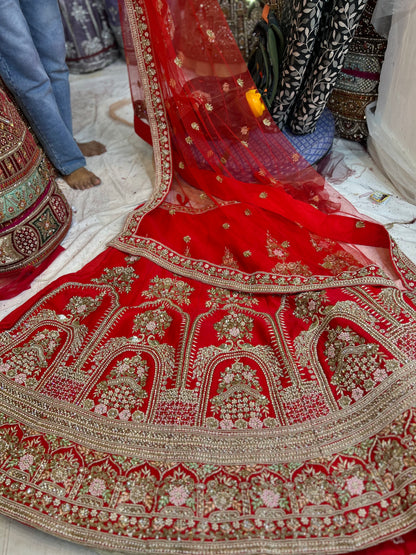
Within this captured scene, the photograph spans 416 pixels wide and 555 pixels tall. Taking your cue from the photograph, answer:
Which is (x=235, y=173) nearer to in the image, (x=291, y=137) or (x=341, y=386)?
(x=291, y=137)

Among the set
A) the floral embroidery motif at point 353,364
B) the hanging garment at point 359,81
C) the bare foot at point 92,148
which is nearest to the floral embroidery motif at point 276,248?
the floral embroidery motif at point 353,364

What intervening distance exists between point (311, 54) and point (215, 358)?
3.86ft

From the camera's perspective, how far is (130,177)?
198cm

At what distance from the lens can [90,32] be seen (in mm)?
2895

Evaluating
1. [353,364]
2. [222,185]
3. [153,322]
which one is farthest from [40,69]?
[353,364]

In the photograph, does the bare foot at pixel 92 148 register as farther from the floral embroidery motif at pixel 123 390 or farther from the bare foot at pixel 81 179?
the floral embroidery motif at pixel 123 390

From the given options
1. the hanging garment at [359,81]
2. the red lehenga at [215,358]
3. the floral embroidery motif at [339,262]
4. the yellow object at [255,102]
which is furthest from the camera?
the hanging garment at [359,81]

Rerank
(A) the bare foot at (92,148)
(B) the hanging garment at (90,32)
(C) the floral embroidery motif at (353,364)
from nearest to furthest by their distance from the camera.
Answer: (C) the floral embroidery motif at (353,364) → (A) the bare foot at (92,148) → (B) the hanging garment at (90,32)

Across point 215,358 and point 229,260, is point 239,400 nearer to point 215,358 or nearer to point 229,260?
point 215,358

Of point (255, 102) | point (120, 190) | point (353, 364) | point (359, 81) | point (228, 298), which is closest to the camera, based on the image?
point (353, 364)

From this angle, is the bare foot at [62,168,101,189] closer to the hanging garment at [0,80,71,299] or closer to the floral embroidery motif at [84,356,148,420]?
the hanging garment at [0,80,71,299]

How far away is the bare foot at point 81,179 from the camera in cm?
193

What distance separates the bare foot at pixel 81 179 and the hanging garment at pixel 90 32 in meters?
1.45

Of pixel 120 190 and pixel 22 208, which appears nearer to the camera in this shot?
pixel 22 208
